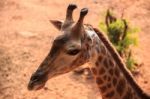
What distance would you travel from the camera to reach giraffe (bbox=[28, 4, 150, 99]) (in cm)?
331

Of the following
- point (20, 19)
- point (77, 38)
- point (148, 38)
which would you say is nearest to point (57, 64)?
point (77, 38)

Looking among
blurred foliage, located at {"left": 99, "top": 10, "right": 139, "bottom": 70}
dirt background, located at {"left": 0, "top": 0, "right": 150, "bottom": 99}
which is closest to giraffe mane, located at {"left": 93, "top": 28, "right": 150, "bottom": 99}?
dirt background, located at {"left": 0, "top": 0, "right": 150, "bottom": 99}

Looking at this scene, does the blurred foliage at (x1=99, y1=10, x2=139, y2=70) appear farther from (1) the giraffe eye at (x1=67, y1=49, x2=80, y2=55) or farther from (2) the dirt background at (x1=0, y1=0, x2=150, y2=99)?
(1) the giraffe eye at (x1=67, y1=49, x2=80, y2=55)

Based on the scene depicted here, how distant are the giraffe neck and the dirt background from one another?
1.56 meters

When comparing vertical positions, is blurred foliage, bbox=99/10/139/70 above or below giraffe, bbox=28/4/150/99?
below

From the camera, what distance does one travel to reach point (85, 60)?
3461mm

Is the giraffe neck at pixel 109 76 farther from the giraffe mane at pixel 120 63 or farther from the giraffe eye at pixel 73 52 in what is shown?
the giraffe eye at pixel 73 52

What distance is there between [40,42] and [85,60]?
4419mm

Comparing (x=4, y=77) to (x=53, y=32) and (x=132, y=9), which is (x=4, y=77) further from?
(x=132, y=9)

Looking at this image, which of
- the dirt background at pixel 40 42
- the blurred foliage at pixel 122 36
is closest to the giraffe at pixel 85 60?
the dirt background at pixel 40 42

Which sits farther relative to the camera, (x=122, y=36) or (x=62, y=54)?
(x=122, y=36)

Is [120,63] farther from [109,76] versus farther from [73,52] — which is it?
[73,52]

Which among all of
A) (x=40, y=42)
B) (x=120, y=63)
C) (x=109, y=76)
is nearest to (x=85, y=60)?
(x=109, y=76)

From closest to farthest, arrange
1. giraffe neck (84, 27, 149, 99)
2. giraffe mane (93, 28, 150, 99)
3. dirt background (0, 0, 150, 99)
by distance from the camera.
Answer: giraffe neck (84, 27, 149, 99), giraffe mane (93, 28, 150, 99), dirt background (0, 0, 150, 99)
